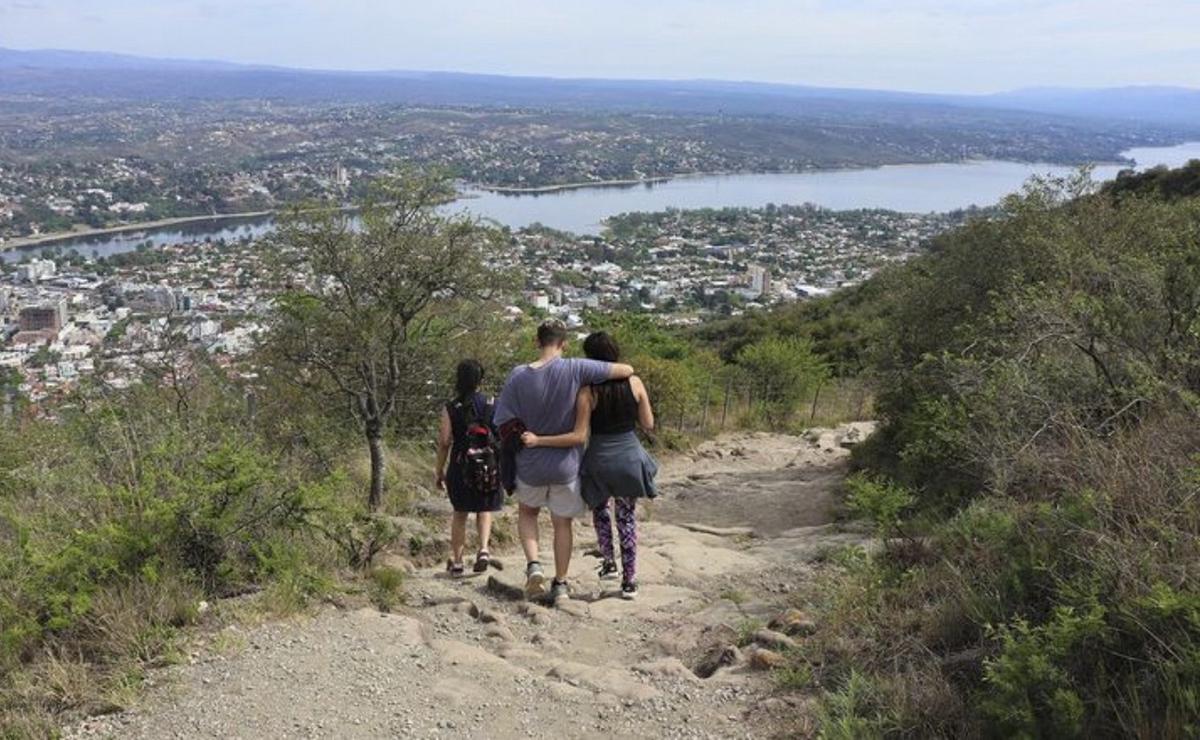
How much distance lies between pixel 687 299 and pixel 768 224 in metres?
31.2

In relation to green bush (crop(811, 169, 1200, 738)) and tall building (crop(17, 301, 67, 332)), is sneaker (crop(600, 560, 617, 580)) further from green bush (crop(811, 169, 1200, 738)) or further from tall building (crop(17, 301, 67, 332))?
tall building (crop(17, 301, 67, 332))

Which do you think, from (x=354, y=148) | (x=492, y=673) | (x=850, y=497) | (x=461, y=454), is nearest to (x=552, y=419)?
(x=461, y=454)

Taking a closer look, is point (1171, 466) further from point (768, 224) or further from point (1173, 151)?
point (1173, 151)

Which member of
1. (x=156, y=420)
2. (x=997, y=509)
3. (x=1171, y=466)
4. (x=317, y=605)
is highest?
(x=1171, y=466)

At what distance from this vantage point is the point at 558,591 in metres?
4.85

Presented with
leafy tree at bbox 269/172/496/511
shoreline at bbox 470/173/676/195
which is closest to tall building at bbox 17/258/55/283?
leafy tree at bbox 269/172/496/511

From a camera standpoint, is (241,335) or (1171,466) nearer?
(1171,466)

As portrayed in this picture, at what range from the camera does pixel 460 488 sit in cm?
525

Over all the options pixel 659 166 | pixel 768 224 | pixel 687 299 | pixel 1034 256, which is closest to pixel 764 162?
pixel 659 166

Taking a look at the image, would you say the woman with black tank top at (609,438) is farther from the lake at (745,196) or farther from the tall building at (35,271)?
the lake at (745,196)

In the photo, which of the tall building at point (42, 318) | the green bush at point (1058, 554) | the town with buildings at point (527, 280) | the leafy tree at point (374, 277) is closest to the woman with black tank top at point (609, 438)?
the green bush at point (1058, 554)

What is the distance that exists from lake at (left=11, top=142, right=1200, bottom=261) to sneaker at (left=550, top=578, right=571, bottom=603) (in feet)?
155

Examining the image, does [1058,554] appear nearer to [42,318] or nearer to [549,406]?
[549,406]

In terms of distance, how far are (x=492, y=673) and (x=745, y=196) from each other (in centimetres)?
9835
